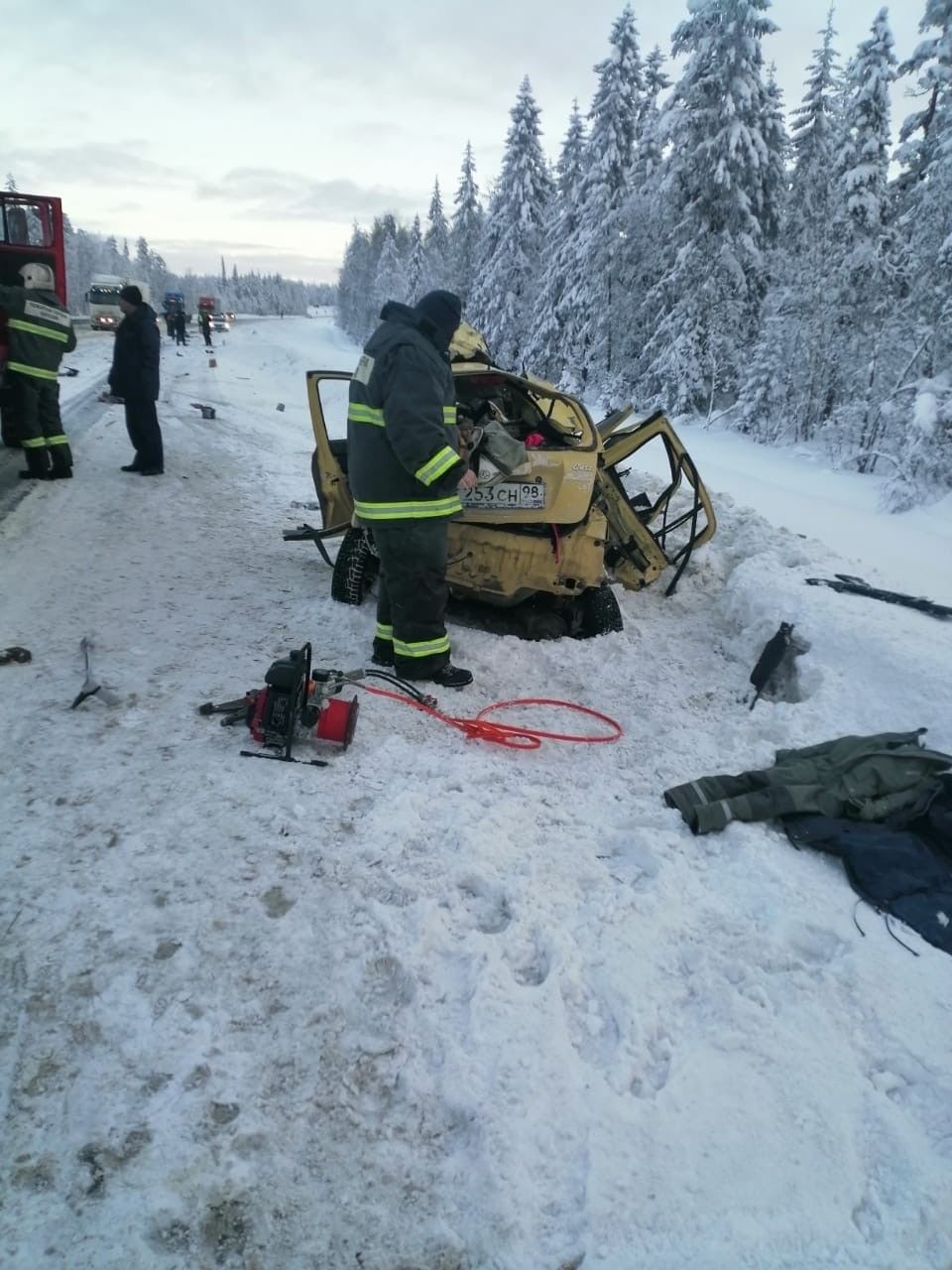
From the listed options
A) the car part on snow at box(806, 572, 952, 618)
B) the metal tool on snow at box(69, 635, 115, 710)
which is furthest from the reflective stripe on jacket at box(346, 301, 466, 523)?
the car part on snow at box(806, 572, 952, 618)

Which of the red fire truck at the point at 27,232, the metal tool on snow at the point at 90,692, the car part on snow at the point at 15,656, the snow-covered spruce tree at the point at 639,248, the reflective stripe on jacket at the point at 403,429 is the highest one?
→ the snow-covered spruce tree at the point at 639,248

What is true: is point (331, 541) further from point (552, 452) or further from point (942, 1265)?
point (942, 1265)

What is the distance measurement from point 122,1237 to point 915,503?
12.0 metres

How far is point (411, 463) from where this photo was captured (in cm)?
383

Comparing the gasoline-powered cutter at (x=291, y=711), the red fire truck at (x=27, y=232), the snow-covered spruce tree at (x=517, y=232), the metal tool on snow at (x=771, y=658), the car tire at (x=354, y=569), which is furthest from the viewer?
the snow-covered spruce tree at (x=517, y=232)

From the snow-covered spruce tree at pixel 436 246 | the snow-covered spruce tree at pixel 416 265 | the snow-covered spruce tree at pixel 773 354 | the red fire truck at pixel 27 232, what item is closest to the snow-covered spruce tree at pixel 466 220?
the snow-covered spruce tree at pixel 436 246

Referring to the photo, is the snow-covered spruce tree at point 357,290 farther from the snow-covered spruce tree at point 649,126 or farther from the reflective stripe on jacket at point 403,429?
the reflective stripe on jacket at point 403,429

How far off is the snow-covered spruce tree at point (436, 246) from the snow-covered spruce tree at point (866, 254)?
28.5 m

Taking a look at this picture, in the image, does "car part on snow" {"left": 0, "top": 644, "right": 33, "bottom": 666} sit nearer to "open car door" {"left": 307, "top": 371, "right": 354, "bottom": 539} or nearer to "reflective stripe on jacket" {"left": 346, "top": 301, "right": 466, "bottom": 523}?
"reflective stripe on jacket" {"left": 346, "top": 301, "right": 466, "bottom": 523}

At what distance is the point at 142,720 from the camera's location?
3.62 metres

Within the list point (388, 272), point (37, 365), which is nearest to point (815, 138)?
point (37, 365)

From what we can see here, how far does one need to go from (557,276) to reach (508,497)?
2420 cm

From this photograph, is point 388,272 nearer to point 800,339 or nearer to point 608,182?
point 608,182

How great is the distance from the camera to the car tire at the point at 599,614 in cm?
547
